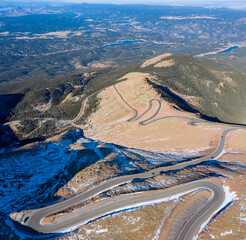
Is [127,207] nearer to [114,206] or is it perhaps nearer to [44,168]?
[114,206]

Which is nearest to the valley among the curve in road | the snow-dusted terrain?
the curve in road

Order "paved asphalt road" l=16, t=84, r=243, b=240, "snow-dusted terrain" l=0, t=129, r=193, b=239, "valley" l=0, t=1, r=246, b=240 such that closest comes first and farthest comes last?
"valley" l=0, t=1, r=246, b=240, "paved asphalt road" l=16, t=84, r=243, b=240, "snow-dusted terrain" l=0, t=129, r=193, b=239

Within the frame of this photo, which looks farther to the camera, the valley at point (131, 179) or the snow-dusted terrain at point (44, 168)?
the snow-dusted terrain at point (44, 168)

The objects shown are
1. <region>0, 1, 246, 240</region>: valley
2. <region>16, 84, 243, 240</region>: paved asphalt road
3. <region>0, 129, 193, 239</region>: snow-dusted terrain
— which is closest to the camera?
<region>0, 1, 246, 240</region>: valley

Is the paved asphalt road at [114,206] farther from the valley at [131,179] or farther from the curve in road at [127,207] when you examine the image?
the valley at [131,179]

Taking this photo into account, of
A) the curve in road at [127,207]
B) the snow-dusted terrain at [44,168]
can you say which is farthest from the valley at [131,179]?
the snow-dusted terrain at [44,168]

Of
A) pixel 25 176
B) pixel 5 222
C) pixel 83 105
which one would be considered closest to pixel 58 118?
pixel 83 105

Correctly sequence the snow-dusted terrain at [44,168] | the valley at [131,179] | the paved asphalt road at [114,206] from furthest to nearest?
the snow-dusted terrain at [44,168] → the paved asphalt road at [114,206] → the valley at [131,179]

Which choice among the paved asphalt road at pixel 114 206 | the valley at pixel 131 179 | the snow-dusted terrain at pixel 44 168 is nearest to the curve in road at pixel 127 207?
the paved asphalt road at pixel 114 206

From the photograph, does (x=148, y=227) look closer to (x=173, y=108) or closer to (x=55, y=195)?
(x=55, y=195)

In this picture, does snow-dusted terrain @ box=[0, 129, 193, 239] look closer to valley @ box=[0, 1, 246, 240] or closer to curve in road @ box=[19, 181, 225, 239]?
valley @ box=[0, 1, 246, 240]

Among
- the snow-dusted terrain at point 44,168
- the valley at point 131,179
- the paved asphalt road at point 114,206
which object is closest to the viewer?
the valley at point 131,179
